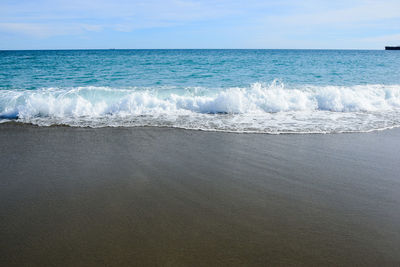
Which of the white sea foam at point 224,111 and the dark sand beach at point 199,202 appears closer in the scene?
the dark sand beach at point 199,202

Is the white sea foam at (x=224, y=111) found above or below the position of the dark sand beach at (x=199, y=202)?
above

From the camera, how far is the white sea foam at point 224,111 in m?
7.97

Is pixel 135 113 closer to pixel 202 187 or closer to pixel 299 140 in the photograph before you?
pixel 299 140

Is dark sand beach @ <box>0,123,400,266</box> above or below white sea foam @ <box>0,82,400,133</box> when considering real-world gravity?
below

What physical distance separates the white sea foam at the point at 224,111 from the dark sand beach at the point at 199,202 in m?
1.65

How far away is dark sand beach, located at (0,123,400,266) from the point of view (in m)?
2.77

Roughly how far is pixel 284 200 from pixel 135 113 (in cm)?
648

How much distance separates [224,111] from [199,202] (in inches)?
244

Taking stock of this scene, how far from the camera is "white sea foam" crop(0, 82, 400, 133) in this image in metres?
7.97

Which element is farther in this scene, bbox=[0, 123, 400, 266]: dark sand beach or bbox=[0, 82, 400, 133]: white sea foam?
bbox=[0, 82, 400, 133]: white sea foam

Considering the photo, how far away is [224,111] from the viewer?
9.70m

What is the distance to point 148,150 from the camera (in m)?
5.80

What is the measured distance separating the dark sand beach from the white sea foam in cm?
165

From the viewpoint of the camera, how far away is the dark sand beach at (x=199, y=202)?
2771mm
